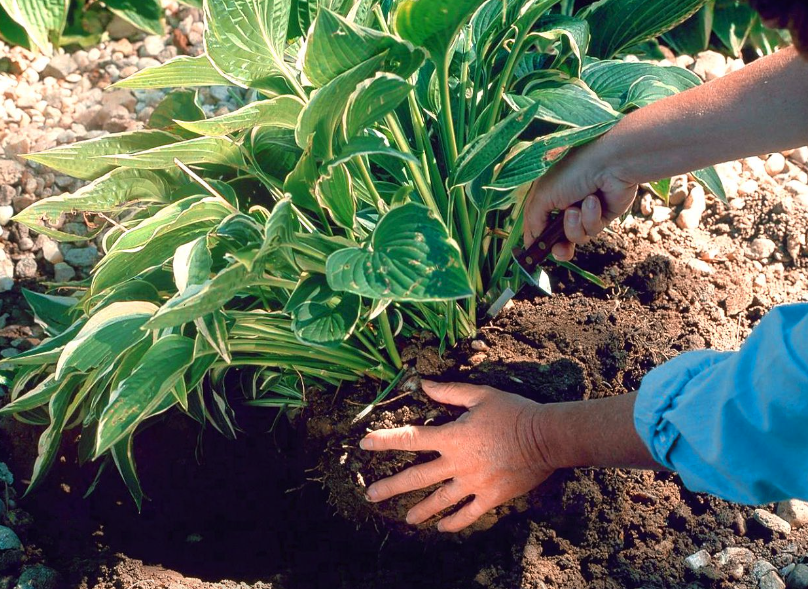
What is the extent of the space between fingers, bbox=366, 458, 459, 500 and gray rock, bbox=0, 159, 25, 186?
1.25 m

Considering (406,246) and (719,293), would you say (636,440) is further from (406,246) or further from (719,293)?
(719,293)

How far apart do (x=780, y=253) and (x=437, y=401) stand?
974mm

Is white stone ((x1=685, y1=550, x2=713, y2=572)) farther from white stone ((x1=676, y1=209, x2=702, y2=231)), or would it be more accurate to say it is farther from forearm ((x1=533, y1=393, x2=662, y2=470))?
white stone ((x1=676, y1=209, x2=702, y2=231))

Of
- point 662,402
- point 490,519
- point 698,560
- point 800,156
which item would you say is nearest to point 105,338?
point 490,519

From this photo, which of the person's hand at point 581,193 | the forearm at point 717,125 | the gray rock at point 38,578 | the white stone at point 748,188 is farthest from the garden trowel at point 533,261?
the gray rock at point 38,578

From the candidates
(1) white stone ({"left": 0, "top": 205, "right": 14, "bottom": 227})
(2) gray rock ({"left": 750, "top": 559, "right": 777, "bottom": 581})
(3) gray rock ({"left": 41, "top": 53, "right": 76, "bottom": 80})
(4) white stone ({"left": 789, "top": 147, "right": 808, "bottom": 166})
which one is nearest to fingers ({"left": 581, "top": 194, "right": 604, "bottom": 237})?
(2) gray rock ({"left": 750, "top": 559, "right": 777, "bottom": 581})

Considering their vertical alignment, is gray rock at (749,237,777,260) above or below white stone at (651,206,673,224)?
below

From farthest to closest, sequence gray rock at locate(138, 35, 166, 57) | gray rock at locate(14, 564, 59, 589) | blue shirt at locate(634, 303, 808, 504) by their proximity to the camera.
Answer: gray rock at locate(138, 35, 166, 57)
gray rock at locate(14, 564, 59, 589)
blue shirt at locate(634, 303, 808, 504)

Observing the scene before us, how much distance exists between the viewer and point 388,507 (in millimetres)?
1458

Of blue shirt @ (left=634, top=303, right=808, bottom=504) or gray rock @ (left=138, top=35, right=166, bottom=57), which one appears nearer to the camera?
blue shirt @ (left=634, top=303, right=808, bottom=504)

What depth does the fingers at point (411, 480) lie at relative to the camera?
1.35 metres

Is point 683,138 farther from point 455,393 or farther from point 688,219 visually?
point 688,219

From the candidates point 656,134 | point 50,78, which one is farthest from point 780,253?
point 50,78

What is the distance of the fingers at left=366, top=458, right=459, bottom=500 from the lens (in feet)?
4.43
